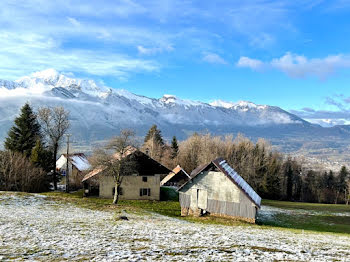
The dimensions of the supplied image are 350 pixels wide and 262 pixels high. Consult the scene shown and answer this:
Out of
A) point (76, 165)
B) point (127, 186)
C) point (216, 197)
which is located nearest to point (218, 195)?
point (216, 197)

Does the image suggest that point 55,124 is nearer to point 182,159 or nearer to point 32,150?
point 32,150

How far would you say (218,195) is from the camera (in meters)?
36.0

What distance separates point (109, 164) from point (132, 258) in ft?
104

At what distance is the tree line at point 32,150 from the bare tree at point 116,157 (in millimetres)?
17378

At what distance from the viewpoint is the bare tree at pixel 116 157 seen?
41969mm

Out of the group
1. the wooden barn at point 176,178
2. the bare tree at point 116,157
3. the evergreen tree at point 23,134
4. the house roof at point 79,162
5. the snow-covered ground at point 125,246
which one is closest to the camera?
the snow-covered ground at point 125,246

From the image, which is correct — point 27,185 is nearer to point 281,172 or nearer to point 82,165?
point 82,165

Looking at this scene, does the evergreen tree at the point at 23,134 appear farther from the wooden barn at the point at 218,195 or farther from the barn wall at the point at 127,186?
the wooden barn at the point at 218,195

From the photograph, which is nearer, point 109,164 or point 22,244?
point 22,244

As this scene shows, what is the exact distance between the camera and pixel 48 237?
52.0 feet

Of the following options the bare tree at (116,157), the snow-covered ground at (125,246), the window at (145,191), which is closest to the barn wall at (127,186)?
the window at (145,191)

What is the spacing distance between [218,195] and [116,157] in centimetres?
1760

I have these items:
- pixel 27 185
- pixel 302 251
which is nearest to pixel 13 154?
pixel 27 185

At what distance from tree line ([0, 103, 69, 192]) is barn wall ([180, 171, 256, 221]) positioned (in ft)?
104
